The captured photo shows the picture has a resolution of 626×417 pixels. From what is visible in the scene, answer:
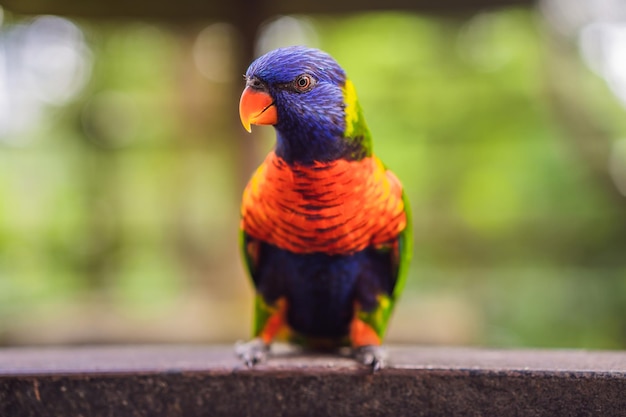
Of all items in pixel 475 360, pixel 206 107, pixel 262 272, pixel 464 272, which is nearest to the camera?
pixel 475 360

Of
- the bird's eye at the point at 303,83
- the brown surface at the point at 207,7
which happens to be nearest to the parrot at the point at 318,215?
the bird's eye at the point at 303,83

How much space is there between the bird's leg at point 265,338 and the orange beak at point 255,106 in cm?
69

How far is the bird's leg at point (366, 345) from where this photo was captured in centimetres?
172

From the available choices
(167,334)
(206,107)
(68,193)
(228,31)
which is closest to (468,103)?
(206,107)

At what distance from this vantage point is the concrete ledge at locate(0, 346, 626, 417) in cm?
159

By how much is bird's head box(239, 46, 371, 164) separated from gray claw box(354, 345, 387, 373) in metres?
0.61

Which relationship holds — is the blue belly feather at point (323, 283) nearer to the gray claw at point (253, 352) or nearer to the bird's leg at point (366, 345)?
the bird's leg at point (366, 345)

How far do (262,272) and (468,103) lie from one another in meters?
5.37

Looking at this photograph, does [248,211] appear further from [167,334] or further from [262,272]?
[167,334]

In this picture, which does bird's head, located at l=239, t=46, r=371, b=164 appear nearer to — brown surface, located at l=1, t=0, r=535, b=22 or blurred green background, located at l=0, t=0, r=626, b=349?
brown surface, located at l=1, t=0, r=535, b=22

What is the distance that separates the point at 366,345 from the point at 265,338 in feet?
1.23

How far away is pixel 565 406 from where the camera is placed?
5.14 feet

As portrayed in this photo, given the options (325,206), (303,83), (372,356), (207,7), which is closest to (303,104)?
(303,83)

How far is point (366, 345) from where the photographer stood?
186 centimetres
